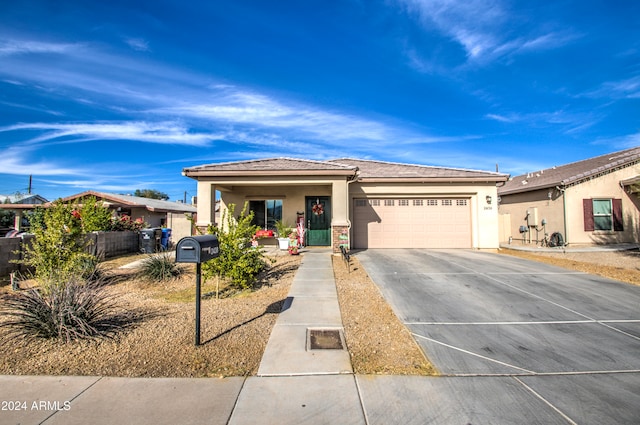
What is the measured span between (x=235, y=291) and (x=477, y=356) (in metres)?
4.82

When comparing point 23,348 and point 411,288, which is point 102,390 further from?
point 411,288

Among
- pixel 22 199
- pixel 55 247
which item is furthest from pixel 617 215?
pixel 22 199

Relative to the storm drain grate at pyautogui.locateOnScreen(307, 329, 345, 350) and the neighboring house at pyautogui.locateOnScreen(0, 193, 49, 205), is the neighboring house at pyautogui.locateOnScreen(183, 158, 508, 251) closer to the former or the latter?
the storm drain grate at pyautogui.locateOnScreen(307, 329, 345, 350)

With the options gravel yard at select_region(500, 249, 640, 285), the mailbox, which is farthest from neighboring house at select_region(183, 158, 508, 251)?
the mailbox

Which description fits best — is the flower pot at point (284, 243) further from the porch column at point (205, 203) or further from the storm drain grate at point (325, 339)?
the storm drain grate at point (325, 339)

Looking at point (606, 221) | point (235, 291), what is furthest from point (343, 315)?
point (606, 221)

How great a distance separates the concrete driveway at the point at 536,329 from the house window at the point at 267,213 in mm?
6846

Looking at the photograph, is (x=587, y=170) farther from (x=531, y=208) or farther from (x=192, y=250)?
(x=192, y=250)

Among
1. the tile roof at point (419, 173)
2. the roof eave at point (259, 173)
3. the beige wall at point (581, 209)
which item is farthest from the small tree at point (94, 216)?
A: the beige wall at point (581, 209)

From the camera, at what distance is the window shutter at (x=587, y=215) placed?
14234mm

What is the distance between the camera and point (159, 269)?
7930 millimetres

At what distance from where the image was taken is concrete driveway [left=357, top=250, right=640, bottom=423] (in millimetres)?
3109

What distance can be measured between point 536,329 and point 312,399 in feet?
12.6

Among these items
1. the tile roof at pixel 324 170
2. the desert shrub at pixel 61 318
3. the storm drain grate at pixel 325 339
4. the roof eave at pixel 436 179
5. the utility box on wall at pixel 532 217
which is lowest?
the storm drain grate at pixel 325 339
